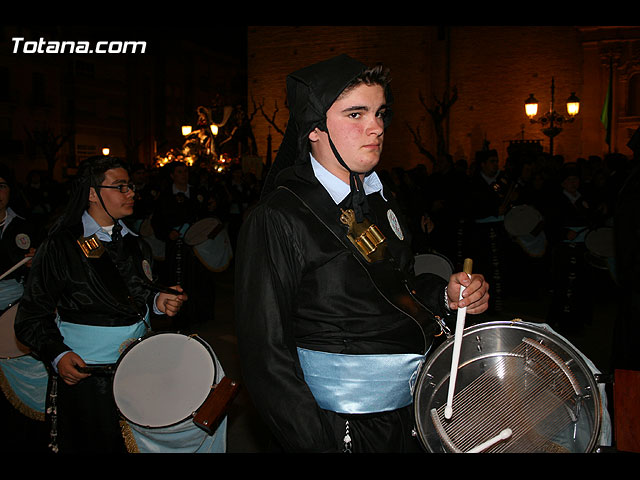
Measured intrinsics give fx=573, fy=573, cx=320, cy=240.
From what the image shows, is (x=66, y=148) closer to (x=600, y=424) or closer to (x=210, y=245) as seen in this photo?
Answer: (x=210, y=245)

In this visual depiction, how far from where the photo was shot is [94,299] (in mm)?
3301

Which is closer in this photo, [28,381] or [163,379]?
[163,379]

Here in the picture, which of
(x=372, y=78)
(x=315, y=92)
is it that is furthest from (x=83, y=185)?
(x=372, y=78)

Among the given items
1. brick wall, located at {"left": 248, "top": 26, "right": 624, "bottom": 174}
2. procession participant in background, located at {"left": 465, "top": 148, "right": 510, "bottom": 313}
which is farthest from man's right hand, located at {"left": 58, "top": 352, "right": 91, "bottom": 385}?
brick wall, located at {"left": 248, "top": 26, "right": 624, "bottom": 174}

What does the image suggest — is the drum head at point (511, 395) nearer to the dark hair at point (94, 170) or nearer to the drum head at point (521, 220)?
the dark hair at point (94, 170)

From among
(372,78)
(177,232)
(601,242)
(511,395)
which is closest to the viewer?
(511,395)

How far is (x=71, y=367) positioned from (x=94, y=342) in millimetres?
244

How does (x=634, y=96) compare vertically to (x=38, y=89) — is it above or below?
below

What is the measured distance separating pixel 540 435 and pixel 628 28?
27.2 m

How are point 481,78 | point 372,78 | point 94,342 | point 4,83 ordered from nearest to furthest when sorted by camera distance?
1. point 372,78
2. point 94,342
3. point 481,78
4. point 4,83

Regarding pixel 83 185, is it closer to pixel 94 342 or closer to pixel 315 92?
pixel 94 342

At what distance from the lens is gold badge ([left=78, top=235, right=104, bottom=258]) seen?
11.0ft

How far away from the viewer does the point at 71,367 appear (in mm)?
3049

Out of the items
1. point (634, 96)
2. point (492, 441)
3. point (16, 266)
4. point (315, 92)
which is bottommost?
point (492, 441)
